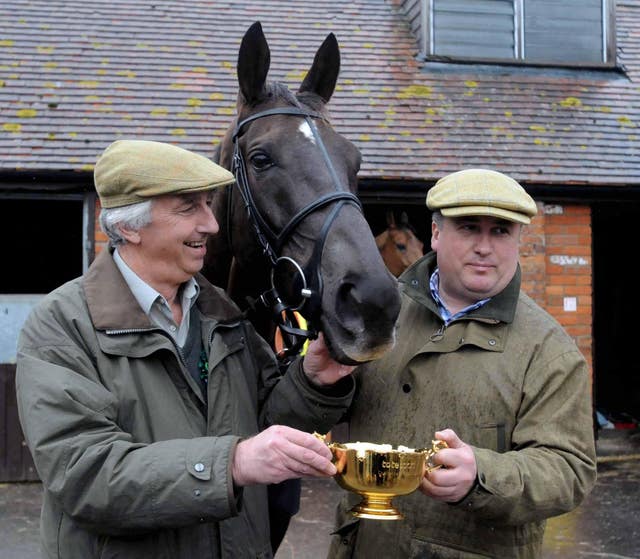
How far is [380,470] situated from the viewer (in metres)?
1.89

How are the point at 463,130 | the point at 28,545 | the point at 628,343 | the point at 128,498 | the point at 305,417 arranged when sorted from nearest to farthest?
1. the point at 128,498
2. the point at 305,417
3. the point at 28,545
4. the point at 463,130
5. the point at 628,343

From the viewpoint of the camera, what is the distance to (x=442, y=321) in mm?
2410

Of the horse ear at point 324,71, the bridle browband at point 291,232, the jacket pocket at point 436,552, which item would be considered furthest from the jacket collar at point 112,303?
the horse ear at point 324,71

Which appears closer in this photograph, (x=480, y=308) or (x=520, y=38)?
(x=480, y=308)

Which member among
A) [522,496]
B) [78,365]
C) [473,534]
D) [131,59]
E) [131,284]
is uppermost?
[131,59]

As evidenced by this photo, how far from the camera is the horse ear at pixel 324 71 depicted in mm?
2855

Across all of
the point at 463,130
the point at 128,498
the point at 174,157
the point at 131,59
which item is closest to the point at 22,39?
the point at 131,59

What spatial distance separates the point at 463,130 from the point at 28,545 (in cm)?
592

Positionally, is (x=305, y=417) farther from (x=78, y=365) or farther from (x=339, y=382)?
(x=78, y=365)

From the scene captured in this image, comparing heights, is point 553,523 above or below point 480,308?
below

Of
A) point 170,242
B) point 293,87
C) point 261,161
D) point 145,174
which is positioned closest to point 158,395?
point 170,242

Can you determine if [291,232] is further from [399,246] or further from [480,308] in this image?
[399,246]

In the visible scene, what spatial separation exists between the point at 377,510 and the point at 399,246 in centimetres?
664

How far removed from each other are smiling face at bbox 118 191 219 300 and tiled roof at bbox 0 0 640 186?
5.52m
